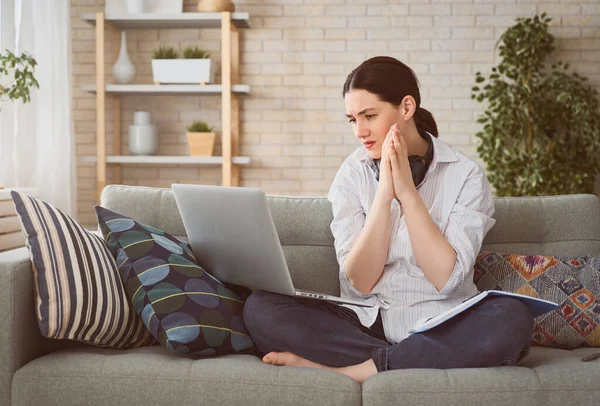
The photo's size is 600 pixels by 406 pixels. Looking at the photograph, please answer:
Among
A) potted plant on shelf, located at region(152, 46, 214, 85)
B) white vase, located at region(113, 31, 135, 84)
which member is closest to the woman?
potted plant on shelf, located at region(152, 46, 214, 85)

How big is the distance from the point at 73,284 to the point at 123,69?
3027 millimetres

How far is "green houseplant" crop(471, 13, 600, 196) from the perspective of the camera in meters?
4.33

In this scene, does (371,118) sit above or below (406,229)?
above

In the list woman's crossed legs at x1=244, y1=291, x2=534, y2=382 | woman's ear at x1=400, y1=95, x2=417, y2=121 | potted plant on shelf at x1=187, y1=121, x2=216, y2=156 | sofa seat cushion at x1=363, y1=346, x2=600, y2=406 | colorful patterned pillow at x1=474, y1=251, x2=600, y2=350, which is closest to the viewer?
sofa seat cushion at x1=363, y1=346, x2=600, y2=406

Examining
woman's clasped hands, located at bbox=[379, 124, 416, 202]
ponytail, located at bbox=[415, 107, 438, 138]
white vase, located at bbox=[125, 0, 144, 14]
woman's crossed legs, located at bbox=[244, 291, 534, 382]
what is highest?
white vase, located at bbox=[125, 0, 144, 14]

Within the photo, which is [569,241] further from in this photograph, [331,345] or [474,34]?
[474,34]

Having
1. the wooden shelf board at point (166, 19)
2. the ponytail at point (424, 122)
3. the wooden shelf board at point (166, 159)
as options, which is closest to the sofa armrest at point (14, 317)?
the ponytail at point (424, 122)

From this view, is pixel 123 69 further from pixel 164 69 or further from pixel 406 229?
pixel 406 229

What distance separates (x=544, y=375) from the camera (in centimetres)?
159

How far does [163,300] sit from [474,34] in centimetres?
343

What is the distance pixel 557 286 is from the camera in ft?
6.63

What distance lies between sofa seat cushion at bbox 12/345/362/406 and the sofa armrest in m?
0.03

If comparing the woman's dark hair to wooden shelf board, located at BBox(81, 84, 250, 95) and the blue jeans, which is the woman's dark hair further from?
wooden shelf board, located at BBox(81, 84, 250, 95)

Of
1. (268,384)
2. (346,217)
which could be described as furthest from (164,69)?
(268,384)
